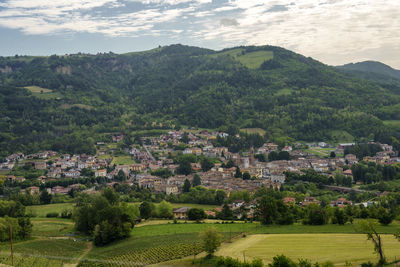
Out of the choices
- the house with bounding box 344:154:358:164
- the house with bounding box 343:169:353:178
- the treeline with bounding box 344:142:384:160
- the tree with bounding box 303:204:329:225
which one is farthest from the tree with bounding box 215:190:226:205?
the treeline with bounding box 344:142:384:160

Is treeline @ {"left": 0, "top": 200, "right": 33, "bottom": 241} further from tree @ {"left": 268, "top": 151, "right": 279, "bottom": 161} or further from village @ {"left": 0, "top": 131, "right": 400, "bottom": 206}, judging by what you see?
tree @ {"left": 268, "top": 151, "right": 279, "bottom": 161}

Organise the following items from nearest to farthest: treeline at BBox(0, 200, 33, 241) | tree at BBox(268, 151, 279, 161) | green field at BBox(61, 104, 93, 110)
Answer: treeline at BBox(0, 200, 33, 241), tree at BBox(268, 151, 279, 161), green field at BBox(61, 104, 93, 110)

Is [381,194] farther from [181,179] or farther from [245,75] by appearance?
[245,75]

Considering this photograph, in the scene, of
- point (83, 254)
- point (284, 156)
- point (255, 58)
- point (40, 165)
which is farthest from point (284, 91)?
point (83, 254)

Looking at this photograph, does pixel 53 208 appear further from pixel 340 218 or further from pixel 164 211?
pixel 340 218

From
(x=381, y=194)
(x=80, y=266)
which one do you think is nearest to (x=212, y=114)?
(x=381, y=194)
